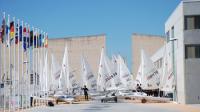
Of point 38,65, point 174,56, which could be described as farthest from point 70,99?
point 174,56

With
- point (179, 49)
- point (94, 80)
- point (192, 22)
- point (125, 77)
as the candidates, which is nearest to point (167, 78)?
point (179, 49)

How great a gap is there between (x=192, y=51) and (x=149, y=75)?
30.8 feet

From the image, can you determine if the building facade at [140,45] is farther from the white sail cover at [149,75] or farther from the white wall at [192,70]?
the white wall at [192,70]

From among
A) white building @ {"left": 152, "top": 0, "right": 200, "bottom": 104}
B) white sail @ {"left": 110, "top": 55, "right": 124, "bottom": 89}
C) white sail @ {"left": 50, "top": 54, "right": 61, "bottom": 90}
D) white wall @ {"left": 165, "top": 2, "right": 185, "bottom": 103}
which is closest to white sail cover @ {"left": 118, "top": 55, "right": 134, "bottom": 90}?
white sail @ {"left": 110, "top": 55, "right": 124, "bottom": 89}

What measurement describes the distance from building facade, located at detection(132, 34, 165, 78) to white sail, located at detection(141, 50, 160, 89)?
41.4 m

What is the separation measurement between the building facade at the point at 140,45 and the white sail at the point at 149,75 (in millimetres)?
41373

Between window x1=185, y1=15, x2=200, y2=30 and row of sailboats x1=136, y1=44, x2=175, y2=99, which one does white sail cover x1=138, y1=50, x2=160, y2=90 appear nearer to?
row of sailboats x1=136, y1=44, x2=175, y2=99

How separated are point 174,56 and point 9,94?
67.8 ft

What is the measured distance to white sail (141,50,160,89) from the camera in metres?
59.1

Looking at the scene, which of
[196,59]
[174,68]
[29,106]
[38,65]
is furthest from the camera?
[38,65]

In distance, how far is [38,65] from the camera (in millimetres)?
60844

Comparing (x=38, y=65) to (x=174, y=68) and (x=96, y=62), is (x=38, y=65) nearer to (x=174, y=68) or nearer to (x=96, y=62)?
(x=174, y=68)

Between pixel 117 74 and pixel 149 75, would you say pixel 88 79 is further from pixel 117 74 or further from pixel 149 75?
pixel 149 75

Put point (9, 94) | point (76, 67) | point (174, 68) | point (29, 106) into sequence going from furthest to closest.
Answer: point (76, 67)
point (174, 68)
point (29, 106)
point (9, 94)
